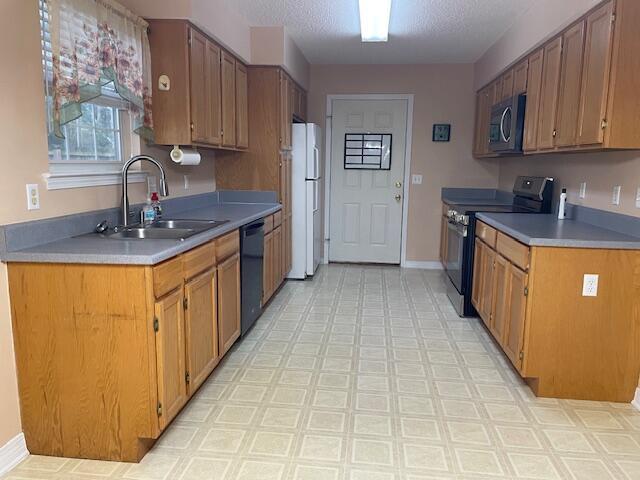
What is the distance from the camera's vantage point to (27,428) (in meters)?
2.09

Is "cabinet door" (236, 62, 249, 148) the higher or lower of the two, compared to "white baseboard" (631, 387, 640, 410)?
higher

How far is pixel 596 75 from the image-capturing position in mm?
2598

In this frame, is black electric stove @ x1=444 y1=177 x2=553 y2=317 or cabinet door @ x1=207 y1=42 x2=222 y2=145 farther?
black electric stove @ x1=444 y1=177 x2=553 y2=317

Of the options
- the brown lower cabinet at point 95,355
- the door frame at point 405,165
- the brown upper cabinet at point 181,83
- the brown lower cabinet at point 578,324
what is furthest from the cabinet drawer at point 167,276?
the door frame at point 405,165

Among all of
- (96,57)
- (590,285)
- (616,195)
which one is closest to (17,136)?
(96,57)

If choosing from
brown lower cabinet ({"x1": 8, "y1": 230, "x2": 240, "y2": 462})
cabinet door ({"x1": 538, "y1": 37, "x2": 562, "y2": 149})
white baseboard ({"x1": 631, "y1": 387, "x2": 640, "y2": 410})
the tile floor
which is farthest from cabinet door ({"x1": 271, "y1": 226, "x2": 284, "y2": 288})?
white baseboard ({"x1": 631, "y1": 387, "x2": 640, "y2": 410})

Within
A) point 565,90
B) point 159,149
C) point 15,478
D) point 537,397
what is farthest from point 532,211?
point 15,478

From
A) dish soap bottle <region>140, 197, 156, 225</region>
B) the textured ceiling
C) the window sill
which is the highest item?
the textured ceiling

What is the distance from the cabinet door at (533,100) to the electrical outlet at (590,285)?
129 cm

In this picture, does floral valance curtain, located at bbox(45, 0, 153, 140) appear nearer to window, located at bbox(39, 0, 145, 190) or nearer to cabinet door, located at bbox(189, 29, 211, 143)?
window, located at bbox(39, 0, 145, 190)

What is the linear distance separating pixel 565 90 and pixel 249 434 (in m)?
2.72

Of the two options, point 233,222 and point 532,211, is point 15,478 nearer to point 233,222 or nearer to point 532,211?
point 233,222

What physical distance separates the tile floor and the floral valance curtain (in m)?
1.55

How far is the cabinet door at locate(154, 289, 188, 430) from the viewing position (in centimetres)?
202
